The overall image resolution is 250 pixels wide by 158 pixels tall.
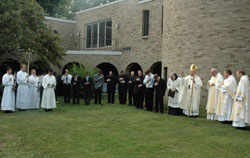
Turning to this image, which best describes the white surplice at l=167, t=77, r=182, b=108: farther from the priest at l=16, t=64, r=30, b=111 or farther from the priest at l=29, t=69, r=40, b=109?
the priest at l=16, t=64, r=30, b=111

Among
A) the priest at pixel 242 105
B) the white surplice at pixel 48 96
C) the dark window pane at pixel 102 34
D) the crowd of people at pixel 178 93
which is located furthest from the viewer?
the dark window pane at pixel 102 34

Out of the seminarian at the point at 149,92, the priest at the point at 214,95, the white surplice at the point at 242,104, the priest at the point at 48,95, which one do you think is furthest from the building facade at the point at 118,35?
the white surplice at the point at 242,104

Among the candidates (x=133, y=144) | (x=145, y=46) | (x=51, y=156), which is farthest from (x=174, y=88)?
(x=145, y=46)

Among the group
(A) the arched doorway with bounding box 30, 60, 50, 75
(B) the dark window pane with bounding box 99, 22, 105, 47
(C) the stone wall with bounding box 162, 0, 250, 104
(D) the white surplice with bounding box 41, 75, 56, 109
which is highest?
(B) the dark window pane with bounding box 99, 22, 105, 47

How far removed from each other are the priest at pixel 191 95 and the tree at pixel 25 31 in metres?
9.70

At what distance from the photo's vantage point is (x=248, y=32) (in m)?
13.3

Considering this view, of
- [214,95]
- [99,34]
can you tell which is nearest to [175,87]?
[214,95]

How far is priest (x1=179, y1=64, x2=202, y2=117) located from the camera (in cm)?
1195

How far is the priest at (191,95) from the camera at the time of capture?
11945 mm

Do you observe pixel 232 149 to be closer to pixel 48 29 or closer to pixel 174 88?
pixel 174 88

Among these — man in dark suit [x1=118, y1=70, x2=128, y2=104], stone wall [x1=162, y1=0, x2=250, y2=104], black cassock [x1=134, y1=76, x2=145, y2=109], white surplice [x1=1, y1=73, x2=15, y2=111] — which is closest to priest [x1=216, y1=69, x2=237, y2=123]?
stone wall [x1=162, y1=0, x2=250, y2=104]

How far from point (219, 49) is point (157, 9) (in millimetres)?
8525

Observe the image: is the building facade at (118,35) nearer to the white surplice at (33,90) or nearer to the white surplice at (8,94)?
the white surplice at (33,90)

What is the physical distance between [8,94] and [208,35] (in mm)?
10145
